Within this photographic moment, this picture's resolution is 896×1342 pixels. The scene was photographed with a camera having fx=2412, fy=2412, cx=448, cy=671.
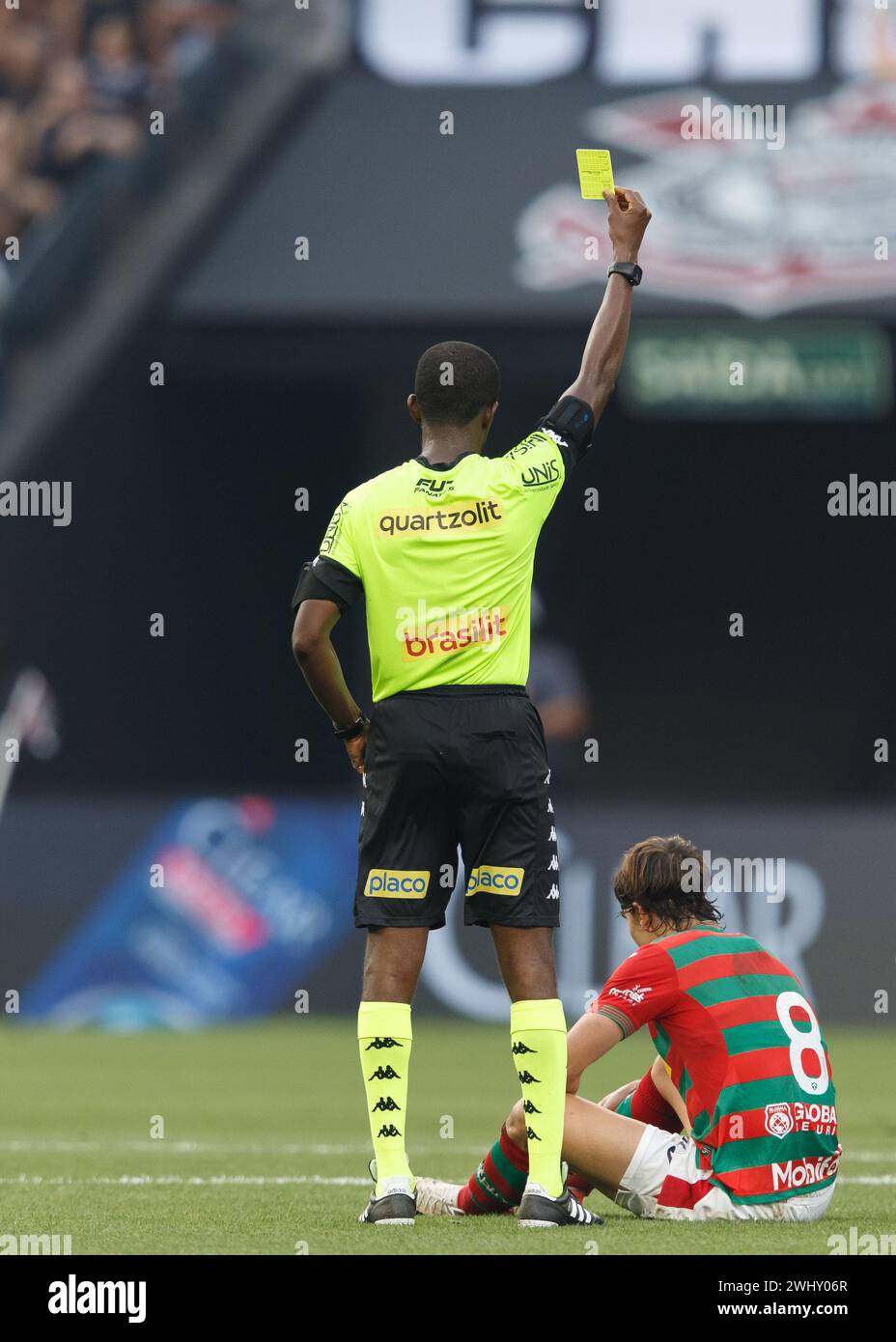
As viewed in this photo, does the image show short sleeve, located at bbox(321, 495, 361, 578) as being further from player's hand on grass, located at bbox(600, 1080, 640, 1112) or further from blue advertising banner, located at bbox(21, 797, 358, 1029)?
blue advertising banner, located at bbox(21, 797, 358, 1029)

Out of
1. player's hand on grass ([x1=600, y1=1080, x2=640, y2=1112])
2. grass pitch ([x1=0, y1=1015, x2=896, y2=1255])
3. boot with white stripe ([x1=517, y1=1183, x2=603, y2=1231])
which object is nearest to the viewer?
grass pitch ([x1=0, y1=1015, x2=896, y2=1255])

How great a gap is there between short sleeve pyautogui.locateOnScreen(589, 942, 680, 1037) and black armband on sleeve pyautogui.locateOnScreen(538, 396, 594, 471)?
1210 millimetres

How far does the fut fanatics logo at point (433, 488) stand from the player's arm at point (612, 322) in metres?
0.39

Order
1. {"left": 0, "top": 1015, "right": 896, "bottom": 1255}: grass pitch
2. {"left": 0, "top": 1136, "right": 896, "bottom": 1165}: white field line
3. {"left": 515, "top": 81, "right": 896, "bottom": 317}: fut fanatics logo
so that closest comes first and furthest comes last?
{"left": 0, "top": 1015, "right": 896, "bottom": 1255}: grass pitch < {"left": 0, "top": 1136, "right": 896, "bottom": 1165}: white field line < {"left": 515, "top": 81, "right": 896, "bottom": 317}: fut fanatics logo

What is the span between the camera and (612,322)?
5875 millimetres

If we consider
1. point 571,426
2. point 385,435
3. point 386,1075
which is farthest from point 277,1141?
point 385,435

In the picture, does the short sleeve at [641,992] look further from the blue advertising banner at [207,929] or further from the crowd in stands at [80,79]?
the crowd in stands at [80,79]

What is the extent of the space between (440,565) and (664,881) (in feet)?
3.05

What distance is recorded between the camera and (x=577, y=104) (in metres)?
14.7

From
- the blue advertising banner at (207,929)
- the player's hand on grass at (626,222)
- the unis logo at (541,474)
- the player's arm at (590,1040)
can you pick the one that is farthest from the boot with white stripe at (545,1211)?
the blue advertising banner at (207,929)

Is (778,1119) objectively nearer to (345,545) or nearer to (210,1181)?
(345,545)

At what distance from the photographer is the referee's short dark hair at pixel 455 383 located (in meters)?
5.72

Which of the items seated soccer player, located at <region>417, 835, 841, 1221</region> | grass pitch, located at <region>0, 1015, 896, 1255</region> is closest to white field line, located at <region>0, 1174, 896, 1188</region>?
grass pitch, located at <region>0, 1015, 896, 1255</region>

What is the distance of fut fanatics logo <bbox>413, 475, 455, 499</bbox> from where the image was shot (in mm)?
5723
